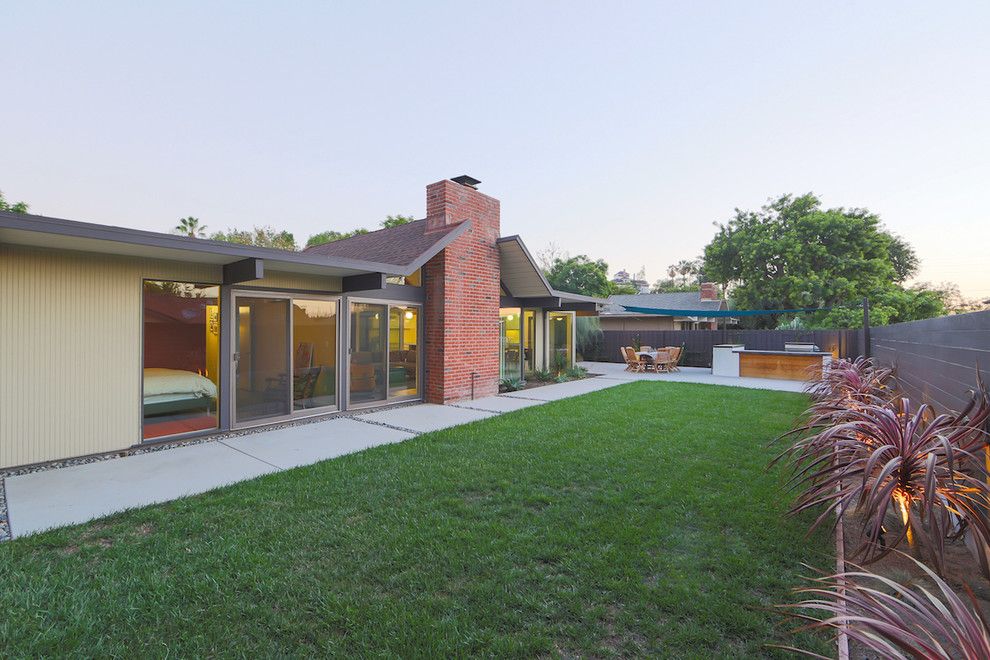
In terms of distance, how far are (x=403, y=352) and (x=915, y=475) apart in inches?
298

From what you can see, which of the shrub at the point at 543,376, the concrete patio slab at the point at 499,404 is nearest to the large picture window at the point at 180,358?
the concrete patio slab at the point at 499,404

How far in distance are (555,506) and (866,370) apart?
5.08m

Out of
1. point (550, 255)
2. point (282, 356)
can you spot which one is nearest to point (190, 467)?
point (282, 356)

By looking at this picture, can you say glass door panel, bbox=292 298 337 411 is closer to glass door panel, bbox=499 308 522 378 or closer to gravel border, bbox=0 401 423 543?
gravel border, bbox=0 401 423 543

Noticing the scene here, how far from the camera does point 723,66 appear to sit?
10.1 metres

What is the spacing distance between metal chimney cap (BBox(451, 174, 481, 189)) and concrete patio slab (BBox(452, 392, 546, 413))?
4.69m

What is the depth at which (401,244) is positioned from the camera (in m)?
9.07

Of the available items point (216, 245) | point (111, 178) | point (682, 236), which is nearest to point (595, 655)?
point (216, 245)

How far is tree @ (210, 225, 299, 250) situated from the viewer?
36.1m

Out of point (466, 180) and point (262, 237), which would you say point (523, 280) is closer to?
point (466, 180)

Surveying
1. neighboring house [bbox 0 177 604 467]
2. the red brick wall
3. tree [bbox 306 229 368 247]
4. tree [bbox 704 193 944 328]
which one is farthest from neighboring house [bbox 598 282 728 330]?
tree [bbox 306 229 368 247]

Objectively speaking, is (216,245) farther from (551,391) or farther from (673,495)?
(551,391)

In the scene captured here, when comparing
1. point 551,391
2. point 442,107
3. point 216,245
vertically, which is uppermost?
point 442,107

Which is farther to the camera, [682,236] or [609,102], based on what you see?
[682,236]
